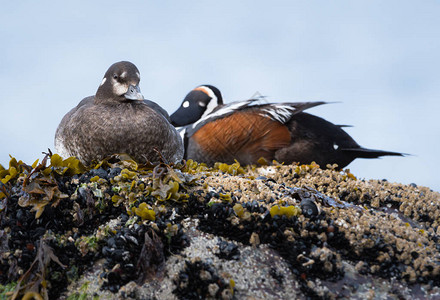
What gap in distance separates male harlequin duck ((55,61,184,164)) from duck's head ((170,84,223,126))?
3.76m

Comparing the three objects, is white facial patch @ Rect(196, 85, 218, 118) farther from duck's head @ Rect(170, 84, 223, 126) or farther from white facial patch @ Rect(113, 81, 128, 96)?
white facial patch @ Rect(113, 81, 128, 96)

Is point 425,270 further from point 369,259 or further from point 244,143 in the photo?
point 244,143

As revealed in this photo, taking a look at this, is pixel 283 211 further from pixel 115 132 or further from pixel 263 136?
pixel 263 136

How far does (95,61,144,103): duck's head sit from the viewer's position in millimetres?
4297

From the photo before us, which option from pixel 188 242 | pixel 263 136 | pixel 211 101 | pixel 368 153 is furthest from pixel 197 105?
pixel 188 242

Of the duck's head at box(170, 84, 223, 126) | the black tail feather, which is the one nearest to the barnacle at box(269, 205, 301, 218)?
the black tail feather

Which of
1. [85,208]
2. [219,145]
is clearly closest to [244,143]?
[219,145]

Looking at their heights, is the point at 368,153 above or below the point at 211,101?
below

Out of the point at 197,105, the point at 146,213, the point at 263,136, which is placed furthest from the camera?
the point at 197,105

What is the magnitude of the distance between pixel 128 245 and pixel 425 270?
6.22ft

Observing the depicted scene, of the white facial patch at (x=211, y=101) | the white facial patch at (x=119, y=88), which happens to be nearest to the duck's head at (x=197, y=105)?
the white facial patch at (x=211, y=101)

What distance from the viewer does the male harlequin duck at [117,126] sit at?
13.6 ft

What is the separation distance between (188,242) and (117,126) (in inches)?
66.4

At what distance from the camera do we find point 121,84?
4.32 m
